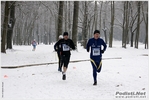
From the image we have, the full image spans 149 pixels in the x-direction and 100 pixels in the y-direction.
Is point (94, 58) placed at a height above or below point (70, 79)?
above

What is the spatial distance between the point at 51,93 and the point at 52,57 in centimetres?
1165

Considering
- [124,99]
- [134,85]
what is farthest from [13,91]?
[134,85]

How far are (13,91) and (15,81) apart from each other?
1917mm

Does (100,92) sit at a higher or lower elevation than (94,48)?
lower

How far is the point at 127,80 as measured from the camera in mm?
9102

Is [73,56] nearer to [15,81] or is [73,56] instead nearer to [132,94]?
[15,81]

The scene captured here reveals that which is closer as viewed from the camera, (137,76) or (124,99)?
(124,99)

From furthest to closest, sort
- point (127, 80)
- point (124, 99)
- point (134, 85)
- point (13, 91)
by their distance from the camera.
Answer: point (127, 80) → point (134, 85) → point (13, 91) → point (124, 99)

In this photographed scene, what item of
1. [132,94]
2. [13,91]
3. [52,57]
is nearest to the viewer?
[132,94]

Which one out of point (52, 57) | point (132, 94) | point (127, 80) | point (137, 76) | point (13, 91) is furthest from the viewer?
point (52, 57)

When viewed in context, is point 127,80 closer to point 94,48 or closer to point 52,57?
point 94,48

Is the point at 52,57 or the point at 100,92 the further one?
the point at 52,57

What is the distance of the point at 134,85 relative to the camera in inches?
320

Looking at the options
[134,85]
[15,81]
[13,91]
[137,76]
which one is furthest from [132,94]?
[15,81]
